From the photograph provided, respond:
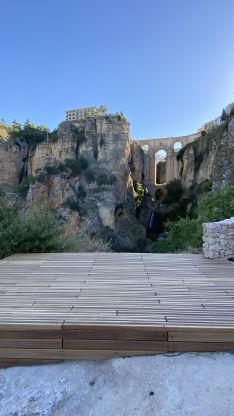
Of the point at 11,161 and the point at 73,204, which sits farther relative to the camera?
the point at 11,161

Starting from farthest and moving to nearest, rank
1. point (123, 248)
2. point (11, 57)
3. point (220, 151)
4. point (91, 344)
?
point (123, 248) < point (220, 151) < point (11, 57) < point (91, 344)

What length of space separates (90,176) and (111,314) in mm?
25025

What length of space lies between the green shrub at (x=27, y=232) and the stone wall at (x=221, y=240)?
105 inches

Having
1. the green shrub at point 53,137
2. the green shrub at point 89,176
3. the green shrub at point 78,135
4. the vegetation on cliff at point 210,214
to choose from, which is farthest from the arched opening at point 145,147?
the vegetation on cliff at point 210,214

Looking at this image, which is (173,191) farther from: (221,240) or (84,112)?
(221,240)

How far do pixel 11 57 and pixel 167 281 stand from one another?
1065 cm

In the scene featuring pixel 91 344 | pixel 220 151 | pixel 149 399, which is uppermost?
pixel 220 151

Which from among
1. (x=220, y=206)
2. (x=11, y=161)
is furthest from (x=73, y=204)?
(x=220, y=206)

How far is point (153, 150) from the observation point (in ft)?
121

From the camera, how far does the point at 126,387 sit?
1.66 meters

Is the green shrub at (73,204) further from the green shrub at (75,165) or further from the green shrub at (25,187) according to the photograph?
the green shrub at (25,187)

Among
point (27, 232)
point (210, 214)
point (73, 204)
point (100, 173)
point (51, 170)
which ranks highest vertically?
point (51, 170)

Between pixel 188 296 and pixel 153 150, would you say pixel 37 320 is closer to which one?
pixel 188 296

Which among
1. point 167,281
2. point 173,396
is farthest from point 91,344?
point 167,281
